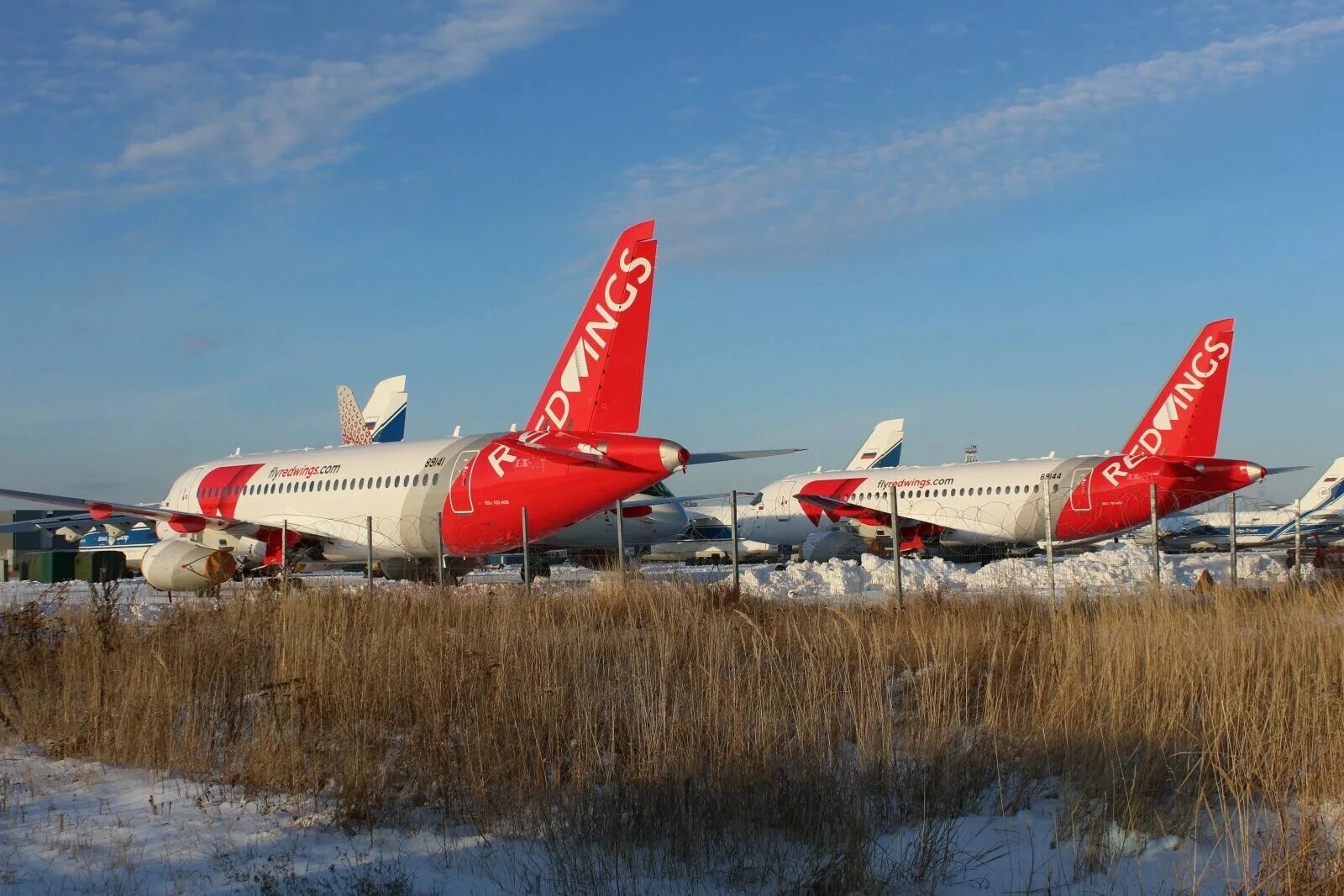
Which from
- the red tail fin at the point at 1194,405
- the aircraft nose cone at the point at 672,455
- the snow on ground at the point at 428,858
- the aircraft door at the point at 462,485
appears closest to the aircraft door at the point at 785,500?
the red tail fin at the point at 1194,405

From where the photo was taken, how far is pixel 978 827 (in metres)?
5.19

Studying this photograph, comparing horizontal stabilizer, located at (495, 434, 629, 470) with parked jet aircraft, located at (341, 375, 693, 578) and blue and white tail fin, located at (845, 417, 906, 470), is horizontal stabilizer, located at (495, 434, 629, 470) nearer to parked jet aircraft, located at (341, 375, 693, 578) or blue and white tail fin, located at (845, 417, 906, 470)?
parked jet aircraft, located at (341, 375, 693, 578)

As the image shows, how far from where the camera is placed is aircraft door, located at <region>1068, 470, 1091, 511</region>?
102 feet

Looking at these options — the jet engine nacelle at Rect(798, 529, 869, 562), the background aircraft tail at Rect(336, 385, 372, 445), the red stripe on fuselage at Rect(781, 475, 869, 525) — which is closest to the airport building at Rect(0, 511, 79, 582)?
the background aircraft tail at Rect(336, 385, 372, 445)

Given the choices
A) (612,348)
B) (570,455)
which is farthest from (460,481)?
(612,348)

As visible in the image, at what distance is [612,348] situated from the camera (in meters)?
18.8

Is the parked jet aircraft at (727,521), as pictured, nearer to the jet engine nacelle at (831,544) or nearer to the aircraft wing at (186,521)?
the jet engine nacelle at (831,544)

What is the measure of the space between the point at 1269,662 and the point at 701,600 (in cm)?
594

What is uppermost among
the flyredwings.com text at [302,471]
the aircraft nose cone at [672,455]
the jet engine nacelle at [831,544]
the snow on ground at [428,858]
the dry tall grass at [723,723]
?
the flyredwings.com text at [302,471]

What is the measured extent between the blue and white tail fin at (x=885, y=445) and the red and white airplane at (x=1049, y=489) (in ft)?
37.6

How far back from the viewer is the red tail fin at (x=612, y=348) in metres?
18.4

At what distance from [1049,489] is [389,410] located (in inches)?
964

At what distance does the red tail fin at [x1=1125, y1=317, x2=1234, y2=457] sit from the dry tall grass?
2051 cm

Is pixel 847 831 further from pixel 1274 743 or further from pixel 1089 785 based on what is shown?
pixel 1274 743
